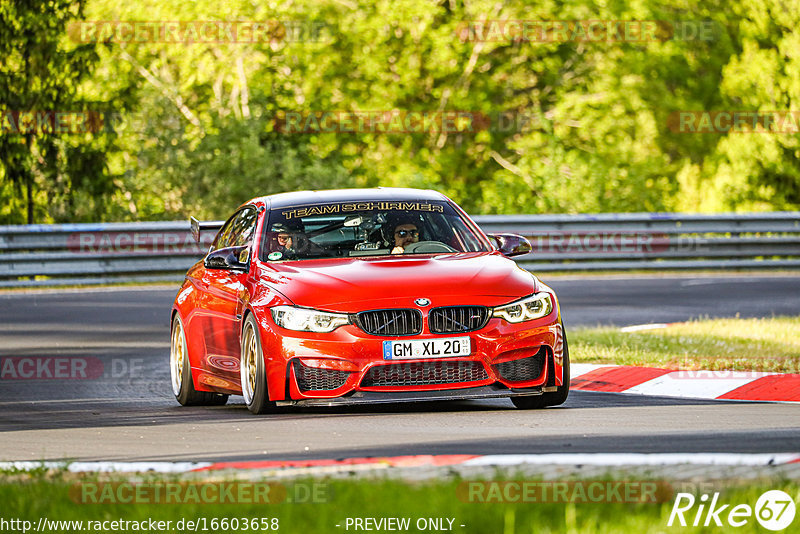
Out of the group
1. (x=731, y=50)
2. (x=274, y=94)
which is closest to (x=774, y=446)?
(x=274, y=94)

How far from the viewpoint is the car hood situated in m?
9.70

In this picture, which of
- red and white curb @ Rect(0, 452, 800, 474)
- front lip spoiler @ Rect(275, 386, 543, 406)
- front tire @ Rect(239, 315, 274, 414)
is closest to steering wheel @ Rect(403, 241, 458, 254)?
front tire @ Rect(239, 315, 274, 414)

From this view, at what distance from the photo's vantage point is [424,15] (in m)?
38.7

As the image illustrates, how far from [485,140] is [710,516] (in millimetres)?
37440

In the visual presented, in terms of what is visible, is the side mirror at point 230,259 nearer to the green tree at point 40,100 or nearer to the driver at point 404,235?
the driver at point 404,235

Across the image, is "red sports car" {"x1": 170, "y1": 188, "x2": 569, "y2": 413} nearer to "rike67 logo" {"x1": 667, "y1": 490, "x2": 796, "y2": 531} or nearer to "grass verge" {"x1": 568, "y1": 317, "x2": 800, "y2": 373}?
"grass verge" {"x1": 568, "y1": 317, "x2": 800, "y2": 373}

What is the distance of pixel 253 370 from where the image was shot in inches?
400

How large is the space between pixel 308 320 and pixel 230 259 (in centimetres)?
137

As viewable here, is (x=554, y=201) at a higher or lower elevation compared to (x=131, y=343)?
lower

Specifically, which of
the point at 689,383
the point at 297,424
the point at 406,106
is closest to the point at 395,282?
the point at 297,424

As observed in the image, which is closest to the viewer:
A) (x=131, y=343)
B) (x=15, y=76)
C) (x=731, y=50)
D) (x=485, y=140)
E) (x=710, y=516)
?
(x=710, y=516)

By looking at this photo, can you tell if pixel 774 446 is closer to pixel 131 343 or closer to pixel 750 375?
pixel 750 375

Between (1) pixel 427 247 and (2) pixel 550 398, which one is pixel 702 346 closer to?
(1) pixel 427 247

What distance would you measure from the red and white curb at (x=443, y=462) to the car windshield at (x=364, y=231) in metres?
3.50
